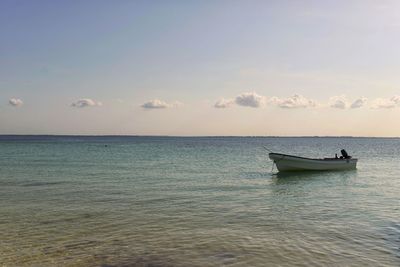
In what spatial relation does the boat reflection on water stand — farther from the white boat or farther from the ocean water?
the ocean water

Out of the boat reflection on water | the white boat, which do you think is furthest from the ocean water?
the white boat

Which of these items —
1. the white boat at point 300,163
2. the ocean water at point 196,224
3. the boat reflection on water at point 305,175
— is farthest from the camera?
the white boat at point 300,163

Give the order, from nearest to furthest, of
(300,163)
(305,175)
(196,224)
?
(196,224) → (305,175) → (300,163)

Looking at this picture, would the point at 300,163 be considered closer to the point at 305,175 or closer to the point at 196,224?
the point at 305,175

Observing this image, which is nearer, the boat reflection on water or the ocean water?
the ocean water

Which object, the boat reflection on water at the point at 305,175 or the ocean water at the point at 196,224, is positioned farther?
the boat reflection on water at the point at 305,175

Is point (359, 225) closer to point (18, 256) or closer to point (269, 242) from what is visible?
point (269, 242)

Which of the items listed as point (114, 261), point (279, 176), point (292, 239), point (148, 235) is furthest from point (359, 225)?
point (279, 176)

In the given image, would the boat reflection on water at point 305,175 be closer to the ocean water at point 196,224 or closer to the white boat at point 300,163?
the white boat at point 300,163

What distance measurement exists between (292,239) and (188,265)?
397 cm

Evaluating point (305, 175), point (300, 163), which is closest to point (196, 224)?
point (305, 175)

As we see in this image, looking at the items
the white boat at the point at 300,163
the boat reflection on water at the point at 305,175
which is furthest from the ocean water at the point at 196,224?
the white boat at the point at 300,163

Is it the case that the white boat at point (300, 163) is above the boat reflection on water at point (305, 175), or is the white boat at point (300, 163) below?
above

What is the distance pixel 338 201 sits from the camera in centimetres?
2038
